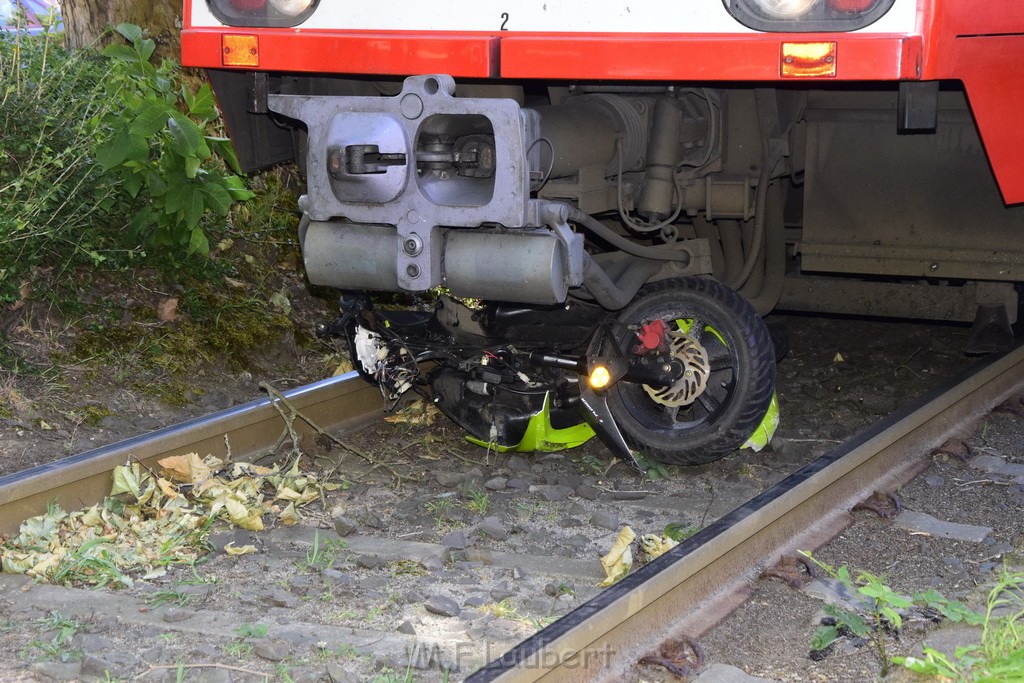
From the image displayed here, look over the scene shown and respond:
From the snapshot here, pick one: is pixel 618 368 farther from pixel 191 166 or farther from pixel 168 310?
pixel 168 310

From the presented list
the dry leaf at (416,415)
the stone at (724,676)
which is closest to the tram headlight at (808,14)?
the stone at (724,676)

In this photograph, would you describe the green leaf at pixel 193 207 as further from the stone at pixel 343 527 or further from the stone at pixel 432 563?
the stone at pixel 432 563

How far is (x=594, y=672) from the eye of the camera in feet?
8.75

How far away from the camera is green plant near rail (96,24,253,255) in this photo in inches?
198

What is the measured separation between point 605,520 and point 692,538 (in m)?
0.62

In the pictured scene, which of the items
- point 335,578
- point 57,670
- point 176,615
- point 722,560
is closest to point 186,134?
point 335,578

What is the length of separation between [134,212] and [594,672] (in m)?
3.81

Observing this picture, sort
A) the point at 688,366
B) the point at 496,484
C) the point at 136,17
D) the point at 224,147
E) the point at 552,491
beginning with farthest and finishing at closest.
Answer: the point at 136,17 → the point at 224,147 → the point at 688,366 → the point at 496,484 → the point at 552,491

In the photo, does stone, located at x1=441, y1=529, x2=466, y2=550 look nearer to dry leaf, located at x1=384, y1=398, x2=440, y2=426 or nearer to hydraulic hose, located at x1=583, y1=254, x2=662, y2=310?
hydraulic hose, located at x1=583, y1=254, x2=662, y2=310

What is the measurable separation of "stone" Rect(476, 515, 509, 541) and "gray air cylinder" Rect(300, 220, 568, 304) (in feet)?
2.26

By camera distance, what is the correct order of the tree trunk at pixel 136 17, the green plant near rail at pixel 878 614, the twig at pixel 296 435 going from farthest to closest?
the tree trunk at pixel 136 17
the twig at pixel 296 435
the green plant near rail at pixel 878 614

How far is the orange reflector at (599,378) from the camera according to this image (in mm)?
4281

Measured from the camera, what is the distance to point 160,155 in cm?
558

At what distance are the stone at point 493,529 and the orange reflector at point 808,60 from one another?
5.17 feet
